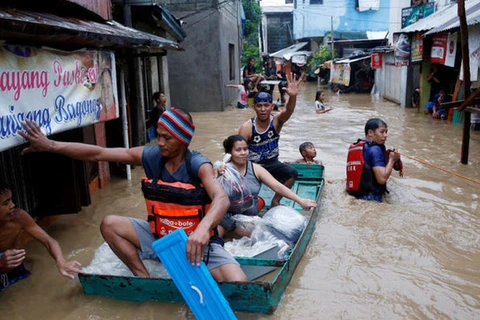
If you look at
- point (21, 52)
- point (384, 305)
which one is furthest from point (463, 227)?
point (21, 52)

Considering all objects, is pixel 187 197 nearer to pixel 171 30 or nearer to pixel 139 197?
pixel 139 197

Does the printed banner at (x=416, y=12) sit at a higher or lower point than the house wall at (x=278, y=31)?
lower

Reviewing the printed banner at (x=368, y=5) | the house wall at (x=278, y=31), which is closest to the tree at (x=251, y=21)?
the printed banner at (x=368, y=5)

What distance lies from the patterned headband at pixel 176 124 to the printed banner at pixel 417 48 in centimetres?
1272

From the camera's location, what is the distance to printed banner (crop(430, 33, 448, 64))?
40.0 ft

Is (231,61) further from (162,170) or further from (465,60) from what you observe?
(162,170)

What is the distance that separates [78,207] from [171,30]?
6.93 m

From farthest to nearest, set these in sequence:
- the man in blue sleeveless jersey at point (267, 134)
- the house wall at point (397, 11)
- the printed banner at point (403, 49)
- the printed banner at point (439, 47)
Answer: the house wall at point (397, 11), the printed banner at point (403, 49), the printed banner at point (439, 47), the man in blue sleeveless jersey at point (267, 134)

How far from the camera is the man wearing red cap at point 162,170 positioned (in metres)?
3.27

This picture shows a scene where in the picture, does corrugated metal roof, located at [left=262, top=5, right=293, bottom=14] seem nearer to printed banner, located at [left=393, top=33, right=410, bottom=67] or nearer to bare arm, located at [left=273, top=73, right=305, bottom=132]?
printed banner, located at [left=393, top=33, right=410, bottom=67]

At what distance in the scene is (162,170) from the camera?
3486mm

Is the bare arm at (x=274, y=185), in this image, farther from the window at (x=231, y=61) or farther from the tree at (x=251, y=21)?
the tree at (x=251, y=21)

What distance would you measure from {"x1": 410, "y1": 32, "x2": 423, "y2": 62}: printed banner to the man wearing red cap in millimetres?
12645

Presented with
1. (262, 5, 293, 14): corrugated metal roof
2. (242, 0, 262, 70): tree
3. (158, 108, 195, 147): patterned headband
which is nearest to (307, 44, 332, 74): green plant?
(242, 0, 262, 70): tree
